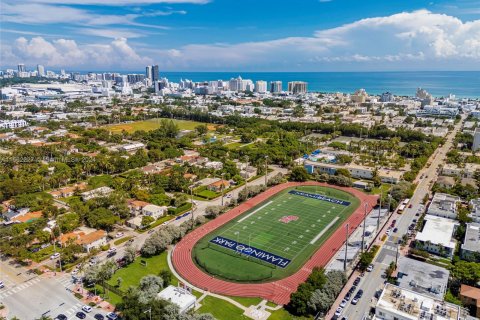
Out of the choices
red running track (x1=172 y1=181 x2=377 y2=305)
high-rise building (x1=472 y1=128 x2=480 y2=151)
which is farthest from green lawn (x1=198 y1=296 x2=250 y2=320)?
high-rise building (x1=472 y1=128 x2=480 y2=151)

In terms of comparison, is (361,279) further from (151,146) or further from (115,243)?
(151,146)

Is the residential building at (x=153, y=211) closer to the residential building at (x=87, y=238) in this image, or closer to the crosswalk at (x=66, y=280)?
the residential building at (x=87, y=238)

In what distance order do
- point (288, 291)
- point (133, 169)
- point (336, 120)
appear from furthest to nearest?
point (336, 120) → point (133, 169) → point (288, 291)

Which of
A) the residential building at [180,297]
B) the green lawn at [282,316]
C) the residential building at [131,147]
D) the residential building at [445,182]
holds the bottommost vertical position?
the green lawn at [282,316]

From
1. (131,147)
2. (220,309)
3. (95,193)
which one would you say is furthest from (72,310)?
(131,147)

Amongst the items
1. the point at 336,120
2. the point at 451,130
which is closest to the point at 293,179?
the point at 336,120

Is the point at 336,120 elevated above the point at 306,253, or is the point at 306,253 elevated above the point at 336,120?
the point at 336,120

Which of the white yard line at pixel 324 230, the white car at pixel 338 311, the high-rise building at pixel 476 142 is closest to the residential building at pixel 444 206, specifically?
the white yard line at pixel 324 230
